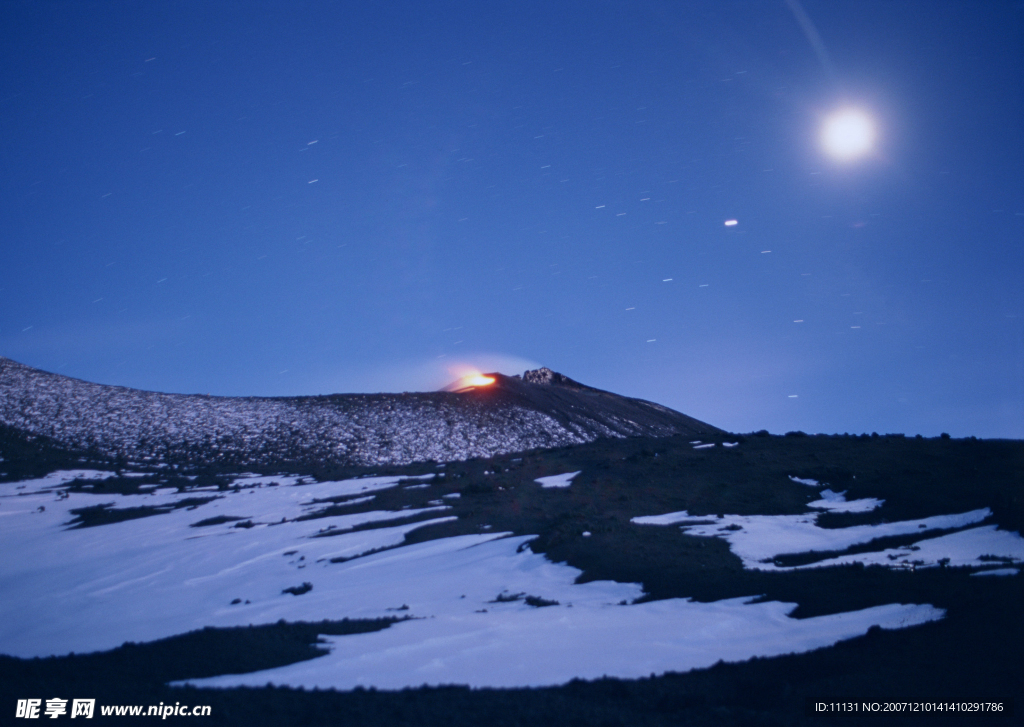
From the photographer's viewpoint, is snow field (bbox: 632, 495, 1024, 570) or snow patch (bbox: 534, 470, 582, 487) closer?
snow field (bbox: 632, 495, 1024, 570)

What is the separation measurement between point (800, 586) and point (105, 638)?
62.1 ft

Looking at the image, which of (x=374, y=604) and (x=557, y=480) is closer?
(x=374, y=604)

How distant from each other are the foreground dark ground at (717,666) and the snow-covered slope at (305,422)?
119 ft

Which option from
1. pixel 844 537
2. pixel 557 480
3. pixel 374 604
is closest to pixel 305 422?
pixel 557 480

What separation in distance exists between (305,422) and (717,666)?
69.8 metres

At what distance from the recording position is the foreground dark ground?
10.1 meters

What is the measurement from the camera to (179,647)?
15805mm

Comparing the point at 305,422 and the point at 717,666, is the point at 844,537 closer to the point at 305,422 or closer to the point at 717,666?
the point at 717,666

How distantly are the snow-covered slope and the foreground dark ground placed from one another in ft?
119

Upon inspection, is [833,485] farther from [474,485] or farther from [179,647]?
[179,647]

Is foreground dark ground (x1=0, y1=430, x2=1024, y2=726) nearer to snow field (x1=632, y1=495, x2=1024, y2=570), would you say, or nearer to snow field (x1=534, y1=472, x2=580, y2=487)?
snow field (x1=632, y1=495, x2=1024, y2=570)

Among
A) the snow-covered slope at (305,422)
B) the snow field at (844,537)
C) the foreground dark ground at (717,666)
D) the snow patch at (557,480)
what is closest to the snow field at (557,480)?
the snow patch at (557,480)

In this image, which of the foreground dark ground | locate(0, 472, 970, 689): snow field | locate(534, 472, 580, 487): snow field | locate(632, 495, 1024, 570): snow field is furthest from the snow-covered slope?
locate(632, 495, 1024, 570): snow field

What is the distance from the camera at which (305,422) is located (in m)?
75.8
